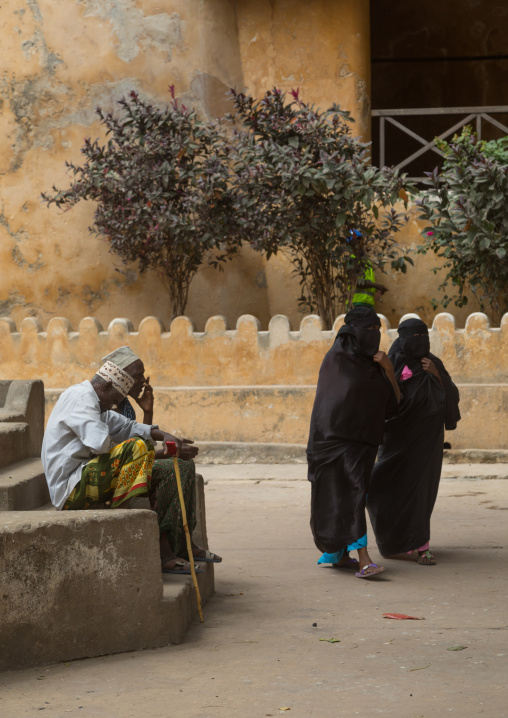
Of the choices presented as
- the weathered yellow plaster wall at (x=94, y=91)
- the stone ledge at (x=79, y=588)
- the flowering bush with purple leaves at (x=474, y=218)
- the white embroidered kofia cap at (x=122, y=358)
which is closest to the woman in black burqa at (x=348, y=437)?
the white embroidered kofia cap at (x=122, y=358)

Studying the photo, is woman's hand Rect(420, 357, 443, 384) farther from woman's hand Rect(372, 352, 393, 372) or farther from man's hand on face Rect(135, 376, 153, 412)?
man's hand on face Rect(135, 376, 153, 412)

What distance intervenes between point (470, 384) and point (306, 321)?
1.86 meters

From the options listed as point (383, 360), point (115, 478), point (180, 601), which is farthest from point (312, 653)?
point (383, 360)

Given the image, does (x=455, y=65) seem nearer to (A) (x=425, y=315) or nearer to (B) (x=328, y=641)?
(A) (x=425, y=315)

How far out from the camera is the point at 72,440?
4953 millimetres

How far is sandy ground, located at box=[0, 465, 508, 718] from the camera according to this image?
3771mm

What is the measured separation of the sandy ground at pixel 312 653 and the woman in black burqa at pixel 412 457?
20cm

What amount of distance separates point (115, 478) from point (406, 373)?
2385 millimetres

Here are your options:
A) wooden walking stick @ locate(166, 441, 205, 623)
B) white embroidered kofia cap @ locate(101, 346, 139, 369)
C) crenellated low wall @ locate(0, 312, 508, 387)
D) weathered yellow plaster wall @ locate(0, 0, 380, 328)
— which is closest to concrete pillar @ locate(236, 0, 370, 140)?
weathered yellow plaster wall @ locate(0, 0, 380, 328)

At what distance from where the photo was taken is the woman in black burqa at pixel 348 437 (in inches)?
234

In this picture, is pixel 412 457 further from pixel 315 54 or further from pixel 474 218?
pixel 315 54

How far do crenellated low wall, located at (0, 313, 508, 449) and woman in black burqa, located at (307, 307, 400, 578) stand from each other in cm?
459

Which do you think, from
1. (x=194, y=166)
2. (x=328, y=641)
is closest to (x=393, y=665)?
(x=328, y=641)

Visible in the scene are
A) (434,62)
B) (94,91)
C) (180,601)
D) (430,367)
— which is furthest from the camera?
(434,62)
